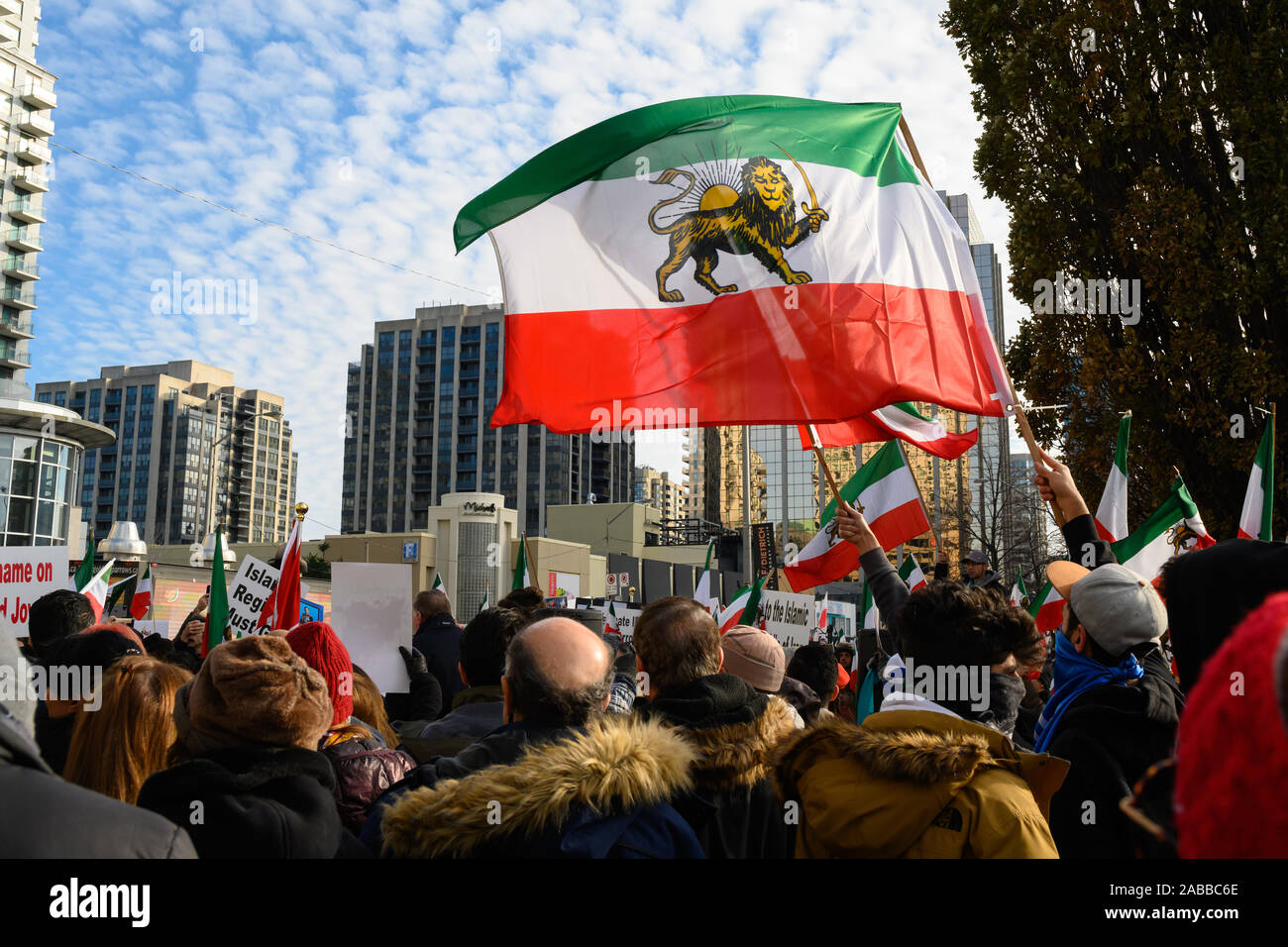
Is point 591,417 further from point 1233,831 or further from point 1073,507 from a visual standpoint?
point 1233,831

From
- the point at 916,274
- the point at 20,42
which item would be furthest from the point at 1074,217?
the point at 20,42

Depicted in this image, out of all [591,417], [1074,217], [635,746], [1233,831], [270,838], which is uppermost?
[1074,217]

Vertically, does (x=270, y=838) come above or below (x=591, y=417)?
below

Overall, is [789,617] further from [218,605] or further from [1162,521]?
[218,605]

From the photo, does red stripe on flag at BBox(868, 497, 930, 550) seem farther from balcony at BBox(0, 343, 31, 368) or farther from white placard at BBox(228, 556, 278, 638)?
balcony at BBox(0, 343, 31, 368)

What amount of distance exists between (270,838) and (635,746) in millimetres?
903

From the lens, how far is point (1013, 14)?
12266 millimetres

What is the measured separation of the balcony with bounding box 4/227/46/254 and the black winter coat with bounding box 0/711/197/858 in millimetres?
85579

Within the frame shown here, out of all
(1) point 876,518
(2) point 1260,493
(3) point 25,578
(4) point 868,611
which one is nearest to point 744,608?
(1) point 876,518

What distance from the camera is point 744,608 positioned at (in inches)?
364

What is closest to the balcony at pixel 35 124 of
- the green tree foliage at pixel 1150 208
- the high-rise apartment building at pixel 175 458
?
the high-rise apartment building at pixel 175 458

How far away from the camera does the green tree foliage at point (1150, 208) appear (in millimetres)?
10672

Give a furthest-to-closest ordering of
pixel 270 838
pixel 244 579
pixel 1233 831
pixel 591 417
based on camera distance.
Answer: pixel 244 579 < pixel 591 417 < pixel 270 838 < pixel 1233 831

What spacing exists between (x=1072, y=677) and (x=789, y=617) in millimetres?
5886
